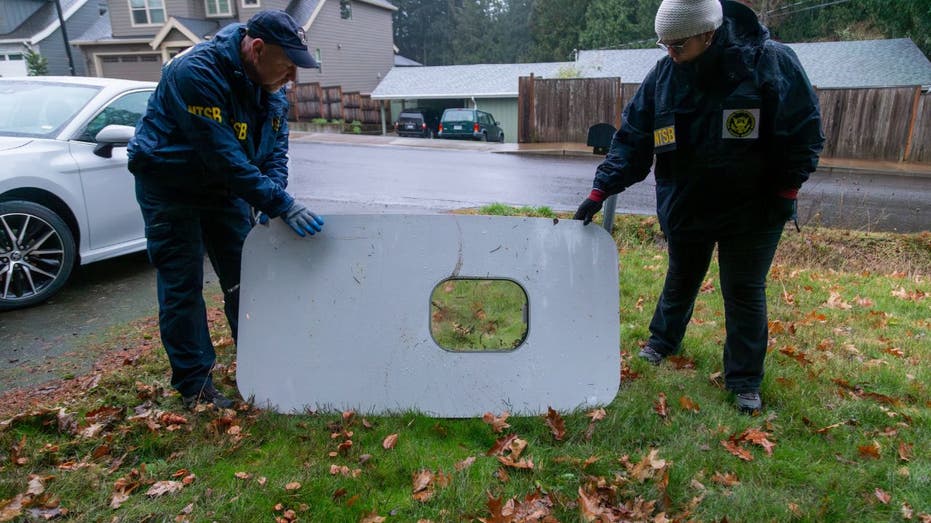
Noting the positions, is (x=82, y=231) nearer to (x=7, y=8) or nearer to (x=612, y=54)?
(x=612, y=54)

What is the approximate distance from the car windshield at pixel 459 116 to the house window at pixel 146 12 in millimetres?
14864

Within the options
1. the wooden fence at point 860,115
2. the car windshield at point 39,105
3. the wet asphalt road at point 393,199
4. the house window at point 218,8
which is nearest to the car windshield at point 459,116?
the wet asphalt road at point 393,199

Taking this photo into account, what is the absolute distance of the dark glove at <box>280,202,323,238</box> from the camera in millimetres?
2703

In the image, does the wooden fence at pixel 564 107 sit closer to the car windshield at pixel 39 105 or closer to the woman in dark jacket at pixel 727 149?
the car windshield at pixel 39 105

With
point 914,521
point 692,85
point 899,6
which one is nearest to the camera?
point 914,521

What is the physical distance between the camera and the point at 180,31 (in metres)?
26.2

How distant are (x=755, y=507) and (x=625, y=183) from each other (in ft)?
5.16

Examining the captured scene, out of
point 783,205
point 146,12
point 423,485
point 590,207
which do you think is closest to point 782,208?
point 783,205

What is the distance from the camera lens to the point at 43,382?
3.34 metres

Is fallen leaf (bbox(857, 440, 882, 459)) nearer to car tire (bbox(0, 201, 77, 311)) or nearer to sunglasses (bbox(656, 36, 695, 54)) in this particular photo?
sunglasses (bbox(656, 36, 695, 54))

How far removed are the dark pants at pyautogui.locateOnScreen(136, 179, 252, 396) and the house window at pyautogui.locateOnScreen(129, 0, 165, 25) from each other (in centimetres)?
2985

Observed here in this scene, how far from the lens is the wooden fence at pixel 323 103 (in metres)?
26.7

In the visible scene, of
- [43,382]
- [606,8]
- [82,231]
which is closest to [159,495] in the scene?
[43,382]

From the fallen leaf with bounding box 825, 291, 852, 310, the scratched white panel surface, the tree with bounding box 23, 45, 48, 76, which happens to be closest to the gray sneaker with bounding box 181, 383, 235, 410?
the scratched white panel surface
